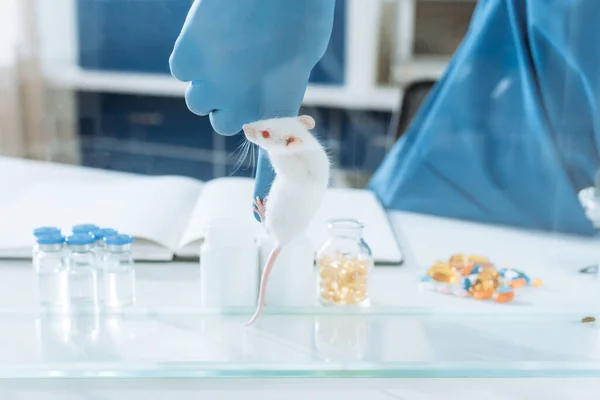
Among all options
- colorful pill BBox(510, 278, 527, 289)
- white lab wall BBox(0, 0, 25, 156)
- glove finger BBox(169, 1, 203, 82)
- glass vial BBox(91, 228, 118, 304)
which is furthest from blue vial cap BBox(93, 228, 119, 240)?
colorful pill BBox(510, 278, 527, 289)

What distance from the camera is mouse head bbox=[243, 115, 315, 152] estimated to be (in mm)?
671

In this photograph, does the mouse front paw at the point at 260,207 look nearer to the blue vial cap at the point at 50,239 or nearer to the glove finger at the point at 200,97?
the glove finger at the point at 200,97

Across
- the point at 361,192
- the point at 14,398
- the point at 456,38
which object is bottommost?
the point at 14,398

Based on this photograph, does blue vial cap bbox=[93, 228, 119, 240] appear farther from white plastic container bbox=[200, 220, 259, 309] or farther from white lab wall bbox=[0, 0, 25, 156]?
white lab wall bbox=[0, 0, 25, 156]

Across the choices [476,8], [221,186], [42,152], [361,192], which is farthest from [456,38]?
[42,152]

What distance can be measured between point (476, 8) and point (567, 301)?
495 millimetres

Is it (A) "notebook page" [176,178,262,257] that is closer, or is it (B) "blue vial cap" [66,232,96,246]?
(B) "blue vial cap" [66,232,96,246]

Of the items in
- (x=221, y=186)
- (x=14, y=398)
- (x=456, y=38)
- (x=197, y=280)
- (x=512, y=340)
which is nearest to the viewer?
(x=14, y=398)

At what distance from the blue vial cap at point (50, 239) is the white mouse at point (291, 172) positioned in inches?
9.5

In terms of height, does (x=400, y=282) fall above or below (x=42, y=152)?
below

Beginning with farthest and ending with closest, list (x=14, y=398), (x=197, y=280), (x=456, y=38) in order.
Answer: (x=456, y=38)
(x=197, y=280)
(x=14, y=398)

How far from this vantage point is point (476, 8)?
105 cm

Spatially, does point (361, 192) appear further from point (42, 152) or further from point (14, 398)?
point (14, 398)

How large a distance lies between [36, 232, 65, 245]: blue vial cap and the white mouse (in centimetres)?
24
